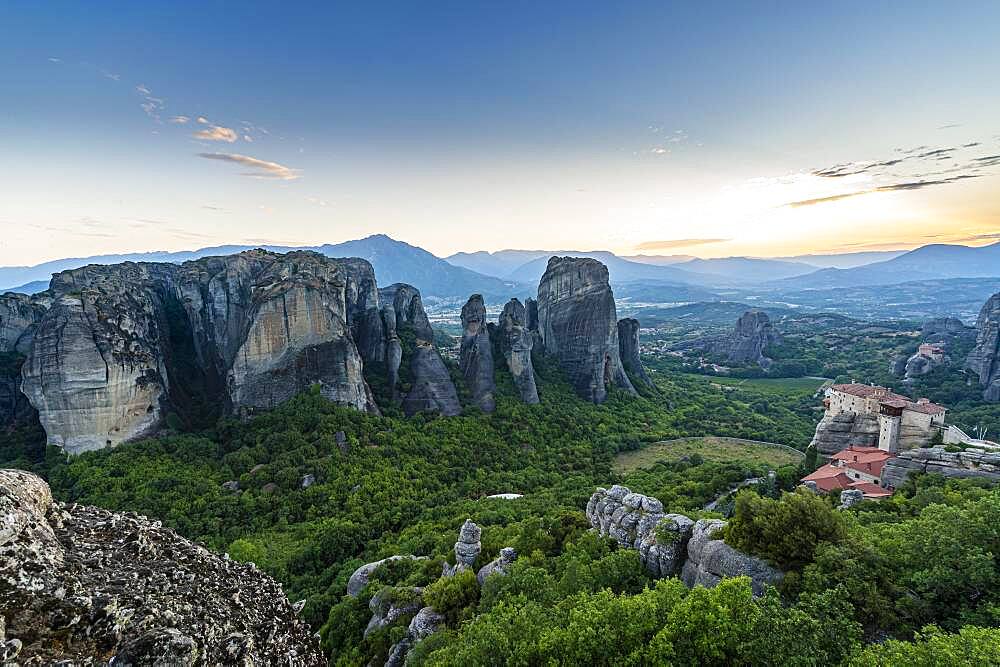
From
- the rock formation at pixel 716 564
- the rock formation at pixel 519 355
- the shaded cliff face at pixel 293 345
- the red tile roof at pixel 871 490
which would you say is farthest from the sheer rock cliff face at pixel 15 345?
the red tile roof at pixel 871 490

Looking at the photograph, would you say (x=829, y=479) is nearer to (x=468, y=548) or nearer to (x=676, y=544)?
(x=676, y=544)

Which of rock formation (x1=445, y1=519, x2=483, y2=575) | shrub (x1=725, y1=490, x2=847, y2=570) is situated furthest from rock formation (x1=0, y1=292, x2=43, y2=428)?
shrub (x1=725, y1=490, x2=847, y2=570)

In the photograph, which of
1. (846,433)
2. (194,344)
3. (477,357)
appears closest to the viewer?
(846,433)

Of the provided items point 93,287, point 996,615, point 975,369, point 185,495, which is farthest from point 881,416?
point 93,287

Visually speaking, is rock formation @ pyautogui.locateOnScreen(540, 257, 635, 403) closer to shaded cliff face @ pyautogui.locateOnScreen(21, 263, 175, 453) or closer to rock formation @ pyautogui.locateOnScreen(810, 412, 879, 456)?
rock formation @ pyautogui.locateOnScreen(810, 412, 879, 456)

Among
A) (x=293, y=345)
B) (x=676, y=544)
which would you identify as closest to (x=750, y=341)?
(x=293, y=345)

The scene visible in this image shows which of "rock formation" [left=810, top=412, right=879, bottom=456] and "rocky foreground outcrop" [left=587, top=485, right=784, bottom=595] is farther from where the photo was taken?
"rock formation" [left=810, top=412, right=879, bottom=456]
